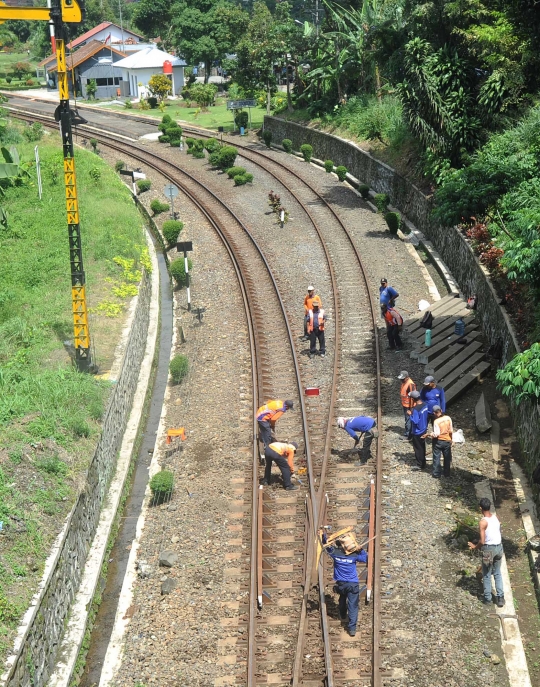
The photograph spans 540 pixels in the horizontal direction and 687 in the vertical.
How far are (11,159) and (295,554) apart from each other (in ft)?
80.6

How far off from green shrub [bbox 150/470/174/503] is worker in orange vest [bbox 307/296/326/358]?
19.3ft

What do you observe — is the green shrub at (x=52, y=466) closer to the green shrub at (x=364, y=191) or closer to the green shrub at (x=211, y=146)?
the green shrub at (x=364, y=191)

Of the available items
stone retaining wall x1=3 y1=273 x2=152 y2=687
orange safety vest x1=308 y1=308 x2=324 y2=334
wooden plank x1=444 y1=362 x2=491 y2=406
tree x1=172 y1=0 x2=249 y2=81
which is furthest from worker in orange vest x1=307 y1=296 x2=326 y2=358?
tree x1=172 y1=0 x2=249 y2=81

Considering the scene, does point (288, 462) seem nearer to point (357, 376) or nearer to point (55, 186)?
point (357, 376)

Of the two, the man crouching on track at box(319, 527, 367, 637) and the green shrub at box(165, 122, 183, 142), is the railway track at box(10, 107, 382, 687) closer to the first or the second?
the man crouching on track at box(319, 527, 367, 637)

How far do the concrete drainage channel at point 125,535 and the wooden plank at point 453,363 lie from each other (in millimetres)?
6162

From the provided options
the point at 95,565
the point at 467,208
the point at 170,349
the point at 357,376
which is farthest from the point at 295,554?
the point at 170,349

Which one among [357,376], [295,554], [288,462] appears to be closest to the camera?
[295,554]

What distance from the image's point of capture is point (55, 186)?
33.8 m

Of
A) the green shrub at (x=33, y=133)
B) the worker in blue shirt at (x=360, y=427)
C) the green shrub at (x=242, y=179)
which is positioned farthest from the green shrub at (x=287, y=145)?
the worker in blue shirt at (x=360, y=427)

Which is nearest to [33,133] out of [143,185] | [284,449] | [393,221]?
[143,185]

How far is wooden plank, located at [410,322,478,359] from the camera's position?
20578 millimetres

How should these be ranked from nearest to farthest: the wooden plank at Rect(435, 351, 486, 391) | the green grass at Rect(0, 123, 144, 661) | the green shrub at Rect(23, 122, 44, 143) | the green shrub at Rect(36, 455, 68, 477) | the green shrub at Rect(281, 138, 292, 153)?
the green grass at Rect(0, 123, 144, 661) < the green shrub at Rect(36, 455, 68, 477) < the wooden plank at Rect(435, 351, 486, 391) < the green shrub at Rect(23, 122, 44, 143) < the green shrub at Rect(281, 138, 292, 153)

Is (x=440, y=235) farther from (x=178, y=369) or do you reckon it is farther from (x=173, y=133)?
(x=173, y=133)
